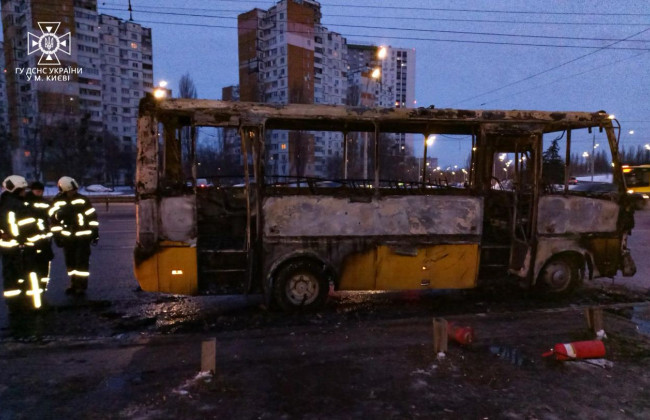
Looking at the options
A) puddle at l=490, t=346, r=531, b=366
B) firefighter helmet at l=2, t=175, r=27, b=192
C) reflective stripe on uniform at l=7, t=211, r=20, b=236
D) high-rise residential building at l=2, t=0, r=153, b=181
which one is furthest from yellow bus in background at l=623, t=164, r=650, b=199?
high-rise residential building at l=2, t=0, r=153, b=181

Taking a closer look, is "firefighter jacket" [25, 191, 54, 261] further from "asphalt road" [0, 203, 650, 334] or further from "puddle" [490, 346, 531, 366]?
"puddle" [490, 346, 531, 366]

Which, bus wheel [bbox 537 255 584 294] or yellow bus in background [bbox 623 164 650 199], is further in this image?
yellow bus in background [bbox 623 164 650 199]

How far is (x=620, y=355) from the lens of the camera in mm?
4695

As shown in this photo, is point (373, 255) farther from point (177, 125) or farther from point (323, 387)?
point (177, 125)

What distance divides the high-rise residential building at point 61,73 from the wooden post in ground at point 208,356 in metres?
55.8

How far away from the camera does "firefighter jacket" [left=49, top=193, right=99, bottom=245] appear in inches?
267

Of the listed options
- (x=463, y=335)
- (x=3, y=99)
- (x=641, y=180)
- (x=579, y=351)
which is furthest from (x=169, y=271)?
(x=3, y=99)

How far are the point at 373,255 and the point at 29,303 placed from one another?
16.5 feet

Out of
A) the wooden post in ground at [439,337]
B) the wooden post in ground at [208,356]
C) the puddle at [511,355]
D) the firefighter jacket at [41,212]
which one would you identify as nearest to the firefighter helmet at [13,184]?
the firefighter jacket at [41,212]

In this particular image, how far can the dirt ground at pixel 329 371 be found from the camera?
354 centimetres

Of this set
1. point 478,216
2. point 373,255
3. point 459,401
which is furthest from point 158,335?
point 478,216

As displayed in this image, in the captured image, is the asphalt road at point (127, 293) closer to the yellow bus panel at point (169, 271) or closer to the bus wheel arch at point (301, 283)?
the yellow bus panel at point (169, 271)

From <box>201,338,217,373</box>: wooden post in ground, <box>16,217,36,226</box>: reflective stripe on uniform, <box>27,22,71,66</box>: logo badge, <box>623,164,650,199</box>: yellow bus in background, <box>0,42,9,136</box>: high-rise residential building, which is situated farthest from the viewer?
<box>0,42,9,136</box>: high-rise residential building

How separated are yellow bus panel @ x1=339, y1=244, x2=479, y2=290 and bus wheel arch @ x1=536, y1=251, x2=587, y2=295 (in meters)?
1.27
